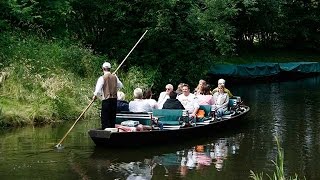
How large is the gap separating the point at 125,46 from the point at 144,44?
0.94 metres

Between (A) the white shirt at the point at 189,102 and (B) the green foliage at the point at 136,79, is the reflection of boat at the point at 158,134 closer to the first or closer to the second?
(A) the white shirt at the point at 189,102

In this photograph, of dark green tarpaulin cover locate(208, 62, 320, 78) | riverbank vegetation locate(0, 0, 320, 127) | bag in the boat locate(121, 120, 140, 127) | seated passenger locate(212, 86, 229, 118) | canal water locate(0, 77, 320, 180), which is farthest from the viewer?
dark green tarpaulin cover locate(208, 62, 320, 78)

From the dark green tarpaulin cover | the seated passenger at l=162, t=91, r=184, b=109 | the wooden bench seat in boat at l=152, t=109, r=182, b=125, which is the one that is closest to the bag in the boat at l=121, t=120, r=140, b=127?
the wooden bench seat in boat at l=152, t=109, r=182, b=125

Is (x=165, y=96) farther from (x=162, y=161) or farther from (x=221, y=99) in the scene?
(x=162, y=161)

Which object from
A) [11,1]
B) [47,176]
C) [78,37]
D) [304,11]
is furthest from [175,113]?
[304,11]

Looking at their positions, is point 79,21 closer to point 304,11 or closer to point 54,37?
point 54,37

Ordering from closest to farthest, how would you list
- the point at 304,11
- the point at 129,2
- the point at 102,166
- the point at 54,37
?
the point at 102,166, the point at 54,37, the point at 129,2, the point at 304,11

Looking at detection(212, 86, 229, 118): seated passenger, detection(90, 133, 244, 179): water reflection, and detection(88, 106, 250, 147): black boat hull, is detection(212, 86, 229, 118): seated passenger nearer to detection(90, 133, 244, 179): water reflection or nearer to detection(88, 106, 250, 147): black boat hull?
detection(88, 106, 250, 147): black boat hull

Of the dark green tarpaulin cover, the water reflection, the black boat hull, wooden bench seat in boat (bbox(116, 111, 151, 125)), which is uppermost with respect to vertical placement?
the dark green tarpaulin cover

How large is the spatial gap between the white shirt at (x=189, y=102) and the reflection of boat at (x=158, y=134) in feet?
1.39

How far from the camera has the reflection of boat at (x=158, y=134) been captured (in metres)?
11.9

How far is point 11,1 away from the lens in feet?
60.1

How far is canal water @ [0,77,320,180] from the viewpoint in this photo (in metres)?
10.2

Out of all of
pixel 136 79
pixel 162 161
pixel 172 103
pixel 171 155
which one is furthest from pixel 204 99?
pixel 136 79
